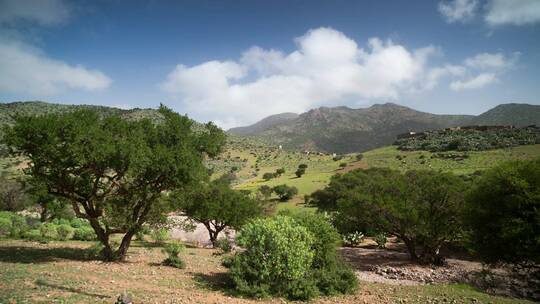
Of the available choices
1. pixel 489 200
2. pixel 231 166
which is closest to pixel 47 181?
pixel 489 200

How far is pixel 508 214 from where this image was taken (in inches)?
734

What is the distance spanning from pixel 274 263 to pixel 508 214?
13.5 metres

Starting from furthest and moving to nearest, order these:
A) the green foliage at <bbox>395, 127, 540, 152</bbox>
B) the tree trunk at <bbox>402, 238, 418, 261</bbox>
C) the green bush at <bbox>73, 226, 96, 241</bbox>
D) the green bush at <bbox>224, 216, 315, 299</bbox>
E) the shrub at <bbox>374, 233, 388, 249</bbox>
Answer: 1. the green foliage at <bbox>395, 127, 540, 152</bbox>
2. the shrub at <bbox>374, 233, 388, 249</bbox>
3. the green bush at <bbox>73, 226, 96, 241</bbox>
4. the tree trunk at <bbox>402, 238, 418, 261</bbox>
5. the green bush at <bbox>224, 216, 315, 299</bbox>

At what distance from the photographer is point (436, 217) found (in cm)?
2509

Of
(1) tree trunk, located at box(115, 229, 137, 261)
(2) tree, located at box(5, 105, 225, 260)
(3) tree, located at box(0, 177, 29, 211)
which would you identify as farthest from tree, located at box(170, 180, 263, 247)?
(3) tree, located at box(0, 177, 29, 211)

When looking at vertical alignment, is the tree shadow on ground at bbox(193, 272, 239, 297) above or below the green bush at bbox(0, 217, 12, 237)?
below

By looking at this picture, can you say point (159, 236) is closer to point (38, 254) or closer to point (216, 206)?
point (216, 206)

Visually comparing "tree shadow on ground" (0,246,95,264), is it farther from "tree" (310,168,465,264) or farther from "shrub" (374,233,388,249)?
"shrub" (374,233,388,249)

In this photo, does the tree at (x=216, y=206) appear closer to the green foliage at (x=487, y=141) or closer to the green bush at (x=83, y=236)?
the green bush at (x=83, y=236)

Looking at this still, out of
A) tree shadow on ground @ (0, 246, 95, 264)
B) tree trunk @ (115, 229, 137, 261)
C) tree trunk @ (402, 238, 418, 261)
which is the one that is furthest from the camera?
tree trunk @ (402, 238, 418, 261)

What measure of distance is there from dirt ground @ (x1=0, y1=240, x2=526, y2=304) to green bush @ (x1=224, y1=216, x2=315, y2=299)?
2.25 ft

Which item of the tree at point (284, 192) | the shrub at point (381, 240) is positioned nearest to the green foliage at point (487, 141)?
the tree at point (284, 192)

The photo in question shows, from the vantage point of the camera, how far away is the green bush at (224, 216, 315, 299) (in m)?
14.9

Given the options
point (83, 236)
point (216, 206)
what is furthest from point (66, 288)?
point (216, 206)
